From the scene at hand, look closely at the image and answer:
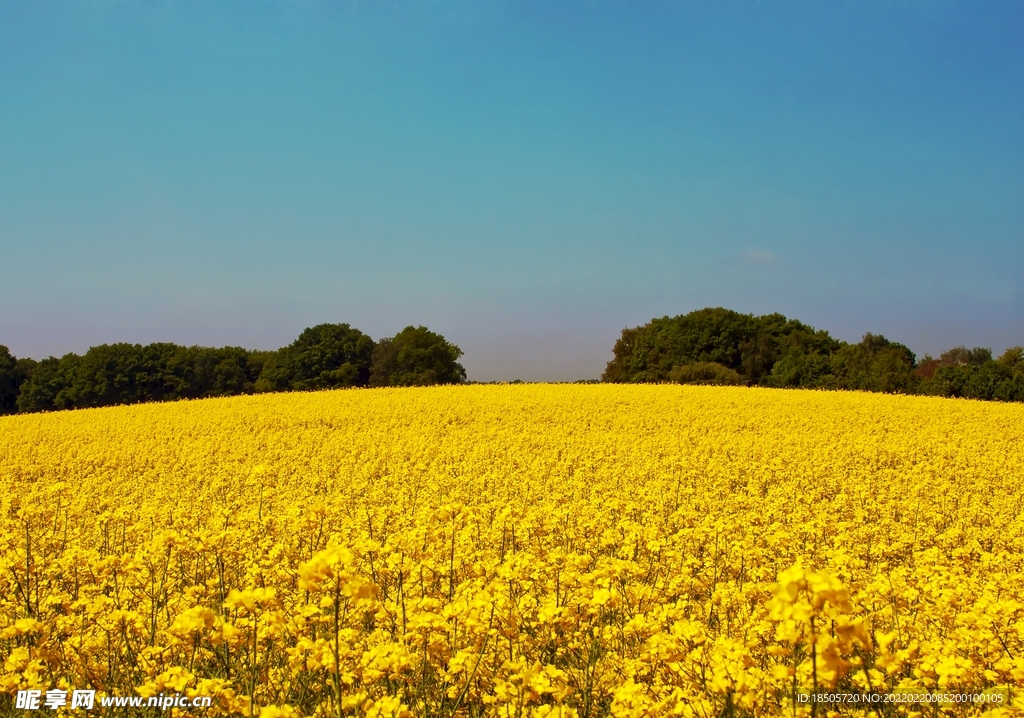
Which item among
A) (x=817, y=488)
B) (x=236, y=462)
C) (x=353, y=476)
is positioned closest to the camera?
(x=817, y=488)

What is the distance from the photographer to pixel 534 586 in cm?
436

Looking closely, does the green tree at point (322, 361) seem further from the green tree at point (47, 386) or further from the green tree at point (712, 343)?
the green tree at point (712, 343)

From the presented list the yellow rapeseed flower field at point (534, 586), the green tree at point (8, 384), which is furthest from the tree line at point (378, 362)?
the yellow rapeseed flower field at point (534, 586)

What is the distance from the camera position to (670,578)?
4.82m

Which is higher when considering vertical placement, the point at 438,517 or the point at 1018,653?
the point at 438,517

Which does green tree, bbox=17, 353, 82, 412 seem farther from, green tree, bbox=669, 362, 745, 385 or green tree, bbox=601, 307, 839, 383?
green tree, bbox=669, 362, 745, 385

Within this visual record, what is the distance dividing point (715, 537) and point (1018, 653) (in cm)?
223

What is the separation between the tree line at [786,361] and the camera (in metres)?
31.2

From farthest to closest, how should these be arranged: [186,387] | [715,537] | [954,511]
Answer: [186,387]
[954,511]
[715,537]

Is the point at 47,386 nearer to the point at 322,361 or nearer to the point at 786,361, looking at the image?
the point at 322,361

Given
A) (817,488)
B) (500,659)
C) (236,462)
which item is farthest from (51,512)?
(817,488)

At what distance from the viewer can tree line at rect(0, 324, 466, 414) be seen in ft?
142

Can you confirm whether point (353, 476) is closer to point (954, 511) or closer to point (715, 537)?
point (715, 537)

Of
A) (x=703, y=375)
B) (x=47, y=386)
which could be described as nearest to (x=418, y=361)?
(x=703, y=375)
